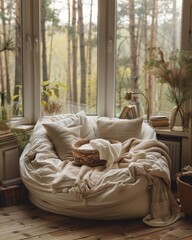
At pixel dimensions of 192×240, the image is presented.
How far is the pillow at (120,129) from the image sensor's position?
3.60 meters

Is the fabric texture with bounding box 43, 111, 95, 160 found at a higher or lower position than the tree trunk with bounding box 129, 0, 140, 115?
lower

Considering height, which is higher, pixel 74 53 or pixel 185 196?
pixel 74 53

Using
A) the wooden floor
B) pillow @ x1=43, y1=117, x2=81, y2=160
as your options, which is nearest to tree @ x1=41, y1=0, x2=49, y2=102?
pillow @ x1=43, y1=117, x2=81, y2=160

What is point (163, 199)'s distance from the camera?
9.53 ft

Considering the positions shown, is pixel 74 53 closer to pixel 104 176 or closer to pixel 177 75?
pixel 177 75

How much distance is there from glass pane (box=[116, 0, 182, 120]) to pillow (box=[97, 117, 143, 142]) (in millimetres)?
528

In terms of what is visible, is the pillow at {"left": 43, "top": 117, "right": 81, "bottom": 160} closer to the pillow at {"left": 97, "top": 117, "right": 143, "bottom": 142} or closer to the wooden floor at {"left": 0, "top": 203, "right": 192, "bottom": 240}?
the pillow at {"left": 97, "top": 117, "right": 143, "bottom": 142}

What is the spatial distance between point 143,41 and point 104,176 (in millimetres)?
1833

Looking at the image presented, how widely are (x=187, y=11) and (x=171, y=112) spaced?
1.07 m

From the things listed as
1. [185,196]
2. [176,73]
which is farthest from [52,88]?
[185,196]

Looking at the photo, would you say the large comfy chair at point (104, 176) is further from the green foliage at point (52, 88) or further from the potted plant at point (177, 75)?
the green foliage at point (52, 88)

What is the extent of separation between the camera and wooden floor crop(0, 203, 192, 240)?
8.79 feet

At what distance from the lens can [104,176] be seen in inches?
115

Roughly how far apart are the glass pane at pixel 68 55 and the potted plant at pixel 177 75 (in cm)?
78
